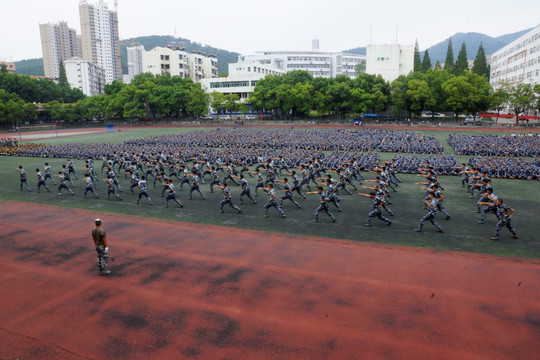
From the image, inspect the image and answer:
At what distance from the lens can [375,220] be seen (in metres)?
13.5

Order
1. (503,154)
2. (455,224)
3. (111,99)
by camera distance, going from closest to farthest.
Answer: (455,224) < (503,154) < (111,99)

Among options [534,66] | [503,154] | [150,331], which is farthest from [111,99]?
[534,66]

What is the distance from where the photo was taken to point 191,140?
129 feet

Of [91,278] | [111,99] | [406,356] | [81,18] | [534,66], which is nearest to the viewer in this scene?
[406,356]

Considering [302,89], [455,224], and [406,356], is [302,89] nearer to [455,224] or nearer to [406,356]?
[455,224]

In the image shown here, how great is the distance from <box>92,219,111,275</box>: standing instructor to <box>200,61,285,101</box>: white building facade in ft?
257

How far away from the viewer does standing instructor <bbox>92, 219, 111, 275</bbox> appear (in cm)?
896

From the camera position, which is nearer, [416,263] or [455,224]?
[416,263]

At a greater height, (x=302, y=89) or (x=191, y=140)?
(x=302, y=89)

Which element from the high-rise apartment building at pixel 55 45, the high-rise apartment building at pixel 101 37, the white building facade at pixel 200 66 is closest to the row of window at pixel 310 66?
the white building facade at pixel 200 66

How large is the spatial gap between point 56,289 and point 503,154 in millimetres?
32442

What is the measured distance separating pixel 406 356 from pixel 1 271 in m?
10.3

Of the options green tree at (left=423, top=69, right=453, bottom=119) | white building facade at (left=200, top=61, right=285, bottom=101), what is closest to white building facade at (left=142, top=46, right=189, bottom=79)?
white building facade at (left=200, top=61, right=285, bottom=101)

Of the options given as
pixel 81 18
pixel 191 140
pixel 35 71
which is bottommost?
pixel 191 140
